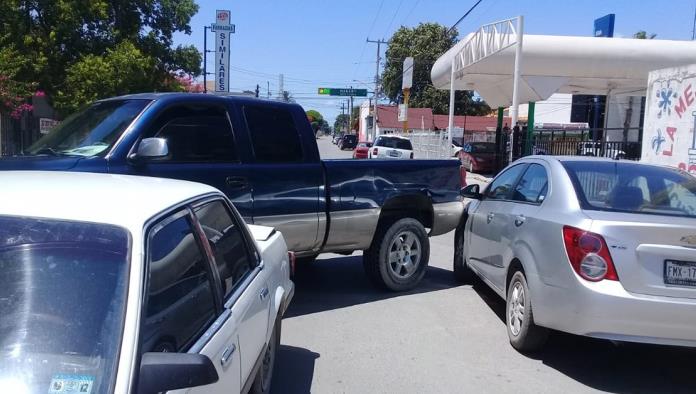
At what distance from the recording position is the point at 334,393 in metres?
4.55

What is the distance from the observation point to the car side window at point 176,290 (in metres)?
2.41

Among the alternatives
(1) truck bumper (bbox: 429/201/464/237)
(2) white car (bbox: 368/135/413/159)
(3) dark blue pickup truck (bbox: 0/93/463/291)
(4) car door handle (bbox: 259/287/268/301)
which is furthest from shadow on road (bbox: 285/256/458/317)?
(2) white car (bbox: 368/135/413/159)

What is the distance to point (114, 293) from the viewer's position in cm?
221

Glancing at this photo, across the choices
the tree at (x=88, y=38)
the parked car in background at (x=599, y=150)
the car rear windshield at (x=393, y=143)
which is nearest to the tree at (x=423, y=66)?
the car rear windshield at (x=393, y=143)

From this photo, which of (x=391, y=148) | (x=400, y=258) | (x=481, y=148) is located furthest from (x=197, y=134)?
(x=481, y=148)

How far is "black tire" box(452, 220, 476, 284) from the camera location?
7833 mm

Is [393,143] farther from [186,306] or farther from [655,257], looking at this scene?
[186,306]

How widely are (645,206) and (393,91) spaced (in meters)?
65.4

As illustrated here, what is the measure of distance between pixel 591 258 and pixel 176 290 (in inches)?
123

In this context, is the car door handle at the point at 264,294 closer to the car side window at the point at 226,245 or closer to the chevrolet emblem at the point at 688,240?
the car side window at the point at 226,245

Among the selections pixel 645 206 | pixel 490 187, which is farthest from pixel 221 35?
pixel 645 206

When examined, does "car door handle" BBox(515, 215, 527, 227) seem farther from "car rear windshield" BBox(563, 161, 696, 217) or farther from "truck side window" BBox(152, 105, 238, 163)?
"truck side window" BBox(152, 105, 238, 163)

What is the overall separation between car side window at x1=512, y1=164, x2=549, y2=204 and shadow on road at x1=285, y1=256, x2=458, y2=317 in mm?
1856

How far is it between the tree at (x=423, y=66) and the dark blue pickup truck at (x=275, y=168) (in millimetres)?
57910
